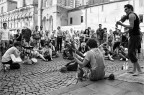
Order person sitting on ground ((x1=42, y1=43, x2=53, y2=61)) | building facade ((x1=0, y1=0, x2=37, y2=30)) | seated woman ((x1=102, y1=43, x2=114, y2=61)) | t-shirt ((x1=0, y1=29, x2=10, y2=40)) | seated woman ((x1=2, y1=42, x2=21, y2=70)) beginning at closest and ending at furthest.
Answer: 1. seated woman ((x1=2, y1=42, x2=21, y2=70))
2. person sitting on ground ((x1=42, y1=43, x2=53, y2=61))
3. seated woman ((x1=102, y1=43, x2=114, y2=61))
4. t-shirt ((x1=0, y1=29, x2=10, y2=40))
5. building facade ((x1=0, y1=0, x2=37, y2=30))

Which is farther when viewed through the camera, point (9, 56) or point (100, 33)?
point (100, 33)

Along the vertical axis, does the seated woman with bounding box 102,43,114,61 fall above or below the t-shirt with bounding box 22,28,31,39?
below

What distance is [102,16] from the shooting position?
112 ft

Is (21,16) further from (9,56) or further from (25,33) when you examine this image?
(9,56)

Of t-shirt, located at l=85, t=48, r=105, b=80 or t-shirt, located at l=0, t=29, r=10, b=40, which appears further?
t-shirt, located at l=0, t=29, r=10, b=40

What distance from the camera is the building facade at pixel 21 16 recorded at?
48062 mm

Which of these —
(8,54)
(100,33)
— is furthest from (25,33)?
(100,33)

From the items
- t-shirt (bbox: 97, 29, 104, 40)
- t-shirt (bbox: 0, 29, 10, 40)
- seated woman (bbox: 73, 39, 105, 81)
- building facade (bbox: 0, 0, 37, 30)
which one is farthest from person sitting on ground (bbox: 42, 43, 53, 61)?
building facade (bbox: 0, 0, 37, 30)

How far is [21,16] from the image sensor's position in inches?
2110

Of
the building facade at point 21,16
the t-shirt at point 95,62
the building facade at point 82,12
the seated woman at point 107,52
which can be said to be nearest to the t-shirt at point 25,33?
the seated woman at point 107,52

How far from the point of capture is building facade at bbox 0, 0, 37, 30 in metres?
48.1

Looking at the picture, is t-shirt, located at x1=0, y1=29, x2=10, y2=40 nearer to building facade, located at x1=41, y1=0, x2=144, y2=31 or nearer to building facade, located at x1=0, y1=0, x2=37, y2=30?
building facade, located at x1=41, y1=0, x2=144, y2=31

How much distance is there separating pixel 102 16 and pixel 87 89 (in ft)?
105

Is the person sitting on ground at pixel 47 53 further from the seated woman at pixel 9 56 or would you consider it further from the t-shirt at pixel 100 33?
the t-shirt at pixel 100 33
